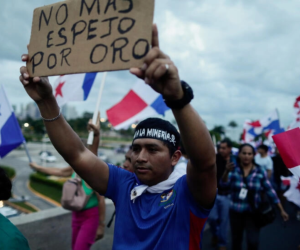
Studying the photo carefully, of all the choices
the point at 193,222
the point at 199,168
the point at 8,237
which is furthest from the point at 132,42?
the point at 8,237

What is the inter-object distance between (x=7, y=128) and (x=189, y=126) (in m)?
2.71

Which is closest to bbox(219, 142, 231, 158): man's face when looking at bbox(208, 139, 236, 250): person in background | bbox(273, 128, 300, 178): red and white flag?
bbox(208, 139, 236, 250): person in background

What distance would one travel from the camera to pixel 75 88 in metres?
3.98

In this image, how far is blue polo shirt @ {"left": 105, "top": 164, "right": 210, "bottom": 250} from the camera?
1471 millimetres

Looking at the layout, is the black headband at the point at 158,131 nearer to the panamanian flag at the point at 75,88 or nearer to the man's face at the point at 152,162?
A: the man's face at the point at 152,162

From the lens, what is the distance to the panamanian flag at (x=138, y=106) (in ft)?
16.8

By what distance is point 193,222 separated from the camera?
4.83ft

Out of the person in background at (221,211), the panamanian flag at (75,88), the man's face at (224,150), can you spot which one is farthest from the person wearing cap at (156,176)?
the man's face at (224,150)

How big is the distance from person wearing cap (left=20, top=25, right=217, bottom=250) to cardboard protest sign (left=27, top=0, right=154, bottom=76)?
→ 0.25 ft

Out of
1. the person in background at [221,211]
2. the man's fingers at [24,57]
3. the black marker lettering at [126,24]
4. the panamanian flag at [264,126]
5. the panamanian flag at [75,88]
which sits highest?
the panamanian flag at [264,126]

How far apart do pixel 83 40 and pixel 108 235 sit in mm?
4145

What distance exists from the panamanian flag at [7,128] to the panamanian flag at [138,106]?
2.07m

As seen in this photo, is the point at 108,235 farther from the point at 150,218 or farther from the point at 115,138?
the point at 115,138

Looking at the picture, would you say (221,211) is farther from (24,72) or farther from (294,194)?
(24,72)
